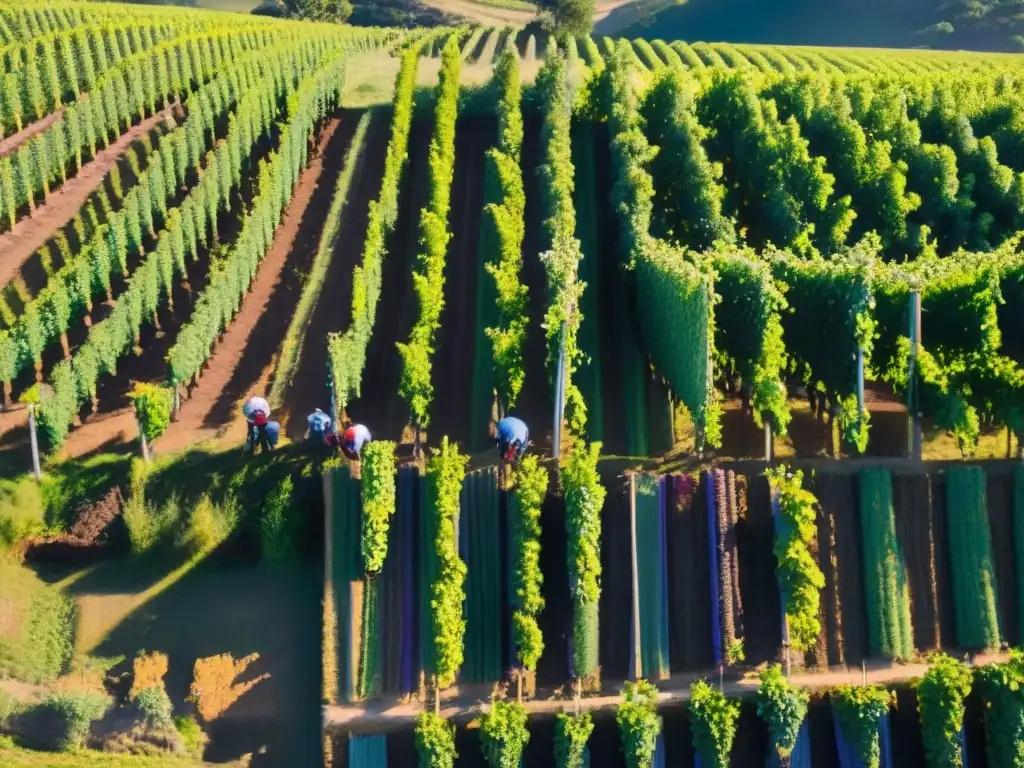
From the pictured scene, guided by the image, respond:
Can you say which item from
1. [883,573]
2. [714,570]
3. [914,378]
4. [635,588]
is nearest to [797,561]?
[714,570]

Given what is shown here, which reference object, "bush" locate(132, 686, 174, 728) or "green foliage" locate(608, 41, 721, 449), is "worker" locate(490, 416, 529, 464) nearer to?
"green foliage" locate(608, 41, 721, 449)

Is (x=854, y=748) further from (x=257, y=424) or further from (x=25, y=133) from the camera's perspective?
(x=25, y=133)

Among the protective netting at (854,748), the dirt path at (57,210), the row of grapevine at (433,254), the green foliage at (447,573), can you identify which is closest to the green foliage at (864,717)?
the protective netting at (854,748)

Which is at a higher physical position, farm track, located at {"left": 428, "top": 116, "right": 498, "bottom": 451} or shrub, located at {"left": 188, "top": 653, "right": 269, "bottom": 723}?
farm track, located at {"left": 428, "top": 116, "right": 498, "bottom": 451}

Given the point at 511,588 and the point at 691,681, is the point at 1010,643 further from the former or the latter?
the point at 511,588

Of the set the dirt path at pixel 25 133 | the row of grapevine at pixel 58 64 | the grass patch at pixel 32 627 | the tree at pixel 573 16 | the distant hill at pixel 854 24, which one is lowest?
the grass patch at pixel 32 627

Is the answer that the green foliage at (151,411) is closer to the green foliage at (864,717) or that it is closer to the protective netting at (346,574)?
the protective netting at (346,574)

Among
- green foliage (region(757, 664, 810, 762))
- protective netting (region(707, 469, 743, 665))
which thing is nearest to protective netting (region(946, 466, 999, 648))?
green foliage (region(757, 664, 810, 762))
